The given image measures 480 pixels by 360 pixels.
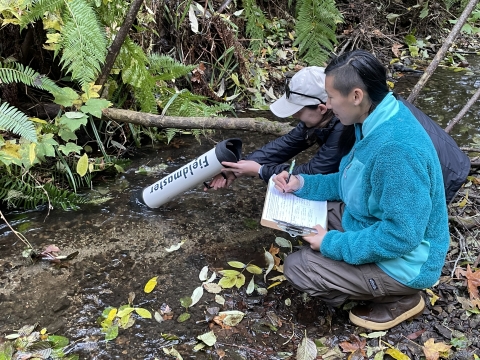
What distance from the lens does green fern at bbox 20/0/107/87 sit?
2.98 metres

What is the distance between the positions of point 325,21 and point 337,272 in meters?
3.78

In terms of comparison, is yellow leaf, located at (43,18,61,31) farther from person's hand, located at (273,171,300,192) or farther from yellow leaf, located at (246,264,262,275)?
yellow leaf, located at (246,264,262,275)

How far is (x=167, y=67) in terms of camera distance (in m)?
4.08

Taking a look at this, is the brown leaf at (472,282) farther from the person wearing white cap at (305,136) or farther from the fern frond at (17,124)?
the fern frond at (17,124)

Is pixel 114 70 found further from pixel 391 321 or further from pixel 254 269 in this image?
pixel 391 321

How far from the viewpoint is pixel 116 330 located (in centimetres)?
226

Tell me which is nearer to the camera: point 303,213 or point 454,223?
point 303,213

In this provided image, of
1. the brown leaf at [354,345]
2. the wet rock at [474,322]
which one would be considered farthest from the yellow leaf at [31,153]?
the wet rock at [474,322]

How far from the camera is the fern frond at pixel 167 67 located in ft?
12.8

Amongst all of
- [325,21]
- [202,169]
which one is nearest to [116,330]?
[202,169]

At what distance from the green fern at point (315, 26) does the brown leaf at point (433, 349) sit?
3773 millimetres

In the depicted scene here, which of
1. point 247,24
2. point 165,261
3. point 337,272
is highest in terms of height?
point 247,24

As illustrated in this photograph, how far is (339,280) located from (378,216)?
0.40 meters

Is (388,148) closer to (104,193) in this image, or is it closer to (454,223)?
(454,223)
